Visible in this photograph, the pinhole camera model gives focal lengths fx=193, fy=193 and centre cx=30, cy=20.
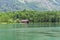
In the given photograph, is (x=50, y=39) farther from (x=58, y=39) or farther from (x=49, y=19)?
(x=49, y=19)

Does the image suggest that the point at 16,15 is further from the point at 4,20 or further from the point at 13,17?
the point at 4,20

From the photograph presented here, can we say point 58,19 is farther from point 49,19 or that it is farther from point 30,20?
point 30,20

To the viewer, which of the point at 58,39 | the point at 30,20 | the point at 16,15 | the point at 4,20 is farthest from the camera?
the point at 16,15

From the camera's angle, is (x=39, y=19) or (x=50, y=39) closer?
(x=50, y=39)

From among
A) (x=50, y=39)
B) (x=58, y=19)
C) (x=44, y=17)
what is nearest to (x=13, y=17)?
(x=44, y=17)

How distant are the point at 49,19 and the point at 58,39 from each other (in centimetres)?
6568

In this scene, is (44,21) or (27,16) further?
(27,16)

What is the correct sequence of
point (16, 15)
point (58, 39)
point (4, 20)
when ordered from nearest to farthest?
point (58, 39)
point (4, 20)
point (16, 15)

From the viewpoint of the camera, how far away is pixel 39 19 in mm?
93688

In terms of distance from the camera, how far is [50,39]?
26.8 metres

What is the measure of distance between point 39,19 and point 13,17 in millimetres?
14891

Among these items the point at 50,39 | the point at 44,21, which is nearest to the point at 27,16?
the point at 44,21

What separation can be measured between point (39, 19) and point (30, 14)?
1324cm

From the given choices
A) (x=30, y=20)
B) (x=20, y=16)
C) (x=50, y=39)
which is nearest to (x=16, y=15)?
(x=20, y=16)
